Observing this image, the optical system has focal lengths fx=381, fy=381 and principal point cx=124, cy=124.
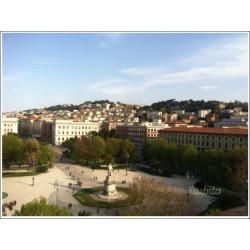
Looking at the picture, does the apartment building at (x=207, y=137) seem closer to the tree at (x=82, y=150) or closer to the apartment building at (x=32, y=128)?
the tree at (x=82, y=150)

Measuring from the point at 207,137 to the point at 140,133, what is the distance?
3.27 metres

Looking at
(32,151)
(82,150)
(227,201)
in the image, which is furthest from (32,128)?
(227,201)

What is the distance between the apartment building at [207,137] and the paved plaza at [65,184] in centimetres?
137

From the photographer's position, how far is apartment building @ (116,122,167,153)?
43.4 feet

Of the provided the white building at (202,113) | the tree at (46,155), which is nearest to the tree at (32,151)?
the tree at (46,155)

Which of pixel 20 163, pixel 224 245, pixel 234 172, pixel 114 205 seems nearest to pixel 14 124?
pixel 20 163

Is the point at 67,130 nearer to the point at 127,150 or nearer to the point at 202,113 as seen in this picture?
the point at 127,150

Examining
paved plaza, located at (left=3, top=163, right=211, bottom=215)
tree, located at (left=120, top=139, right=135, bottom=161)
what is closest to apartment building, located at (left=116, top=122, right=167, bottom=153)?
tree, located at (left=120, top=139, right=135, bottom=161)

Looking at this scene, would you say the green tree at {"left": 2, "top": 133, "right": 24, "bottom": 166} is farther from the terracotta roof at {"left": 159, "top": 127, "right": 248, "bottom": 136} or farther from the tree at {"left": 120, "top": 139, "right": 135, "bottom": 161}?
the terracotta roof at {"left": 159, "top": 127, "right": 248, "bottom": 136}

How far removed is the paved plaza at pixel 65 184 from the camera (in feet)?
23.8

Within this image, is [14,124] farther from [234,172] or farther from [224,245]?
[224,245]

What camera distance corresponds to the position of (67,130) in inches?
518

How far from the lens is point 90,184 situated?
379 inches
